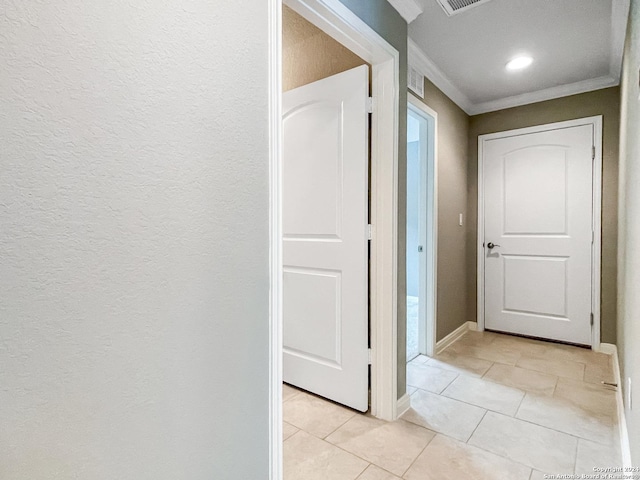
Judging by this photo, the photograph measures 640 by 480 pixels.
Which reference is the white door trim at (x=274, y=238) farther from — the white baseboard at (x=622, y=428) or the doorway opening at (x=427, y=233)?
the doorway opening at (x=427, y=233)

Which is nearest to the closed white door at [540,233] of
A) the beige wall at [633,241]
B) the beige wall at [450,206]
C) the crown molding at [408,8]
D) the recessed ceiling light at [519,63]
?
the beige wall at [450,206]

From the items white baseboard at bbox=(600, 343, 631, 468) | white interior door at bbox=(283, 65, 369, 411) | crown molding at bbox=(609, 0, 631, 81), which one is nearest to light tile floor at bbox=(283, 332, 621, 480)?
white baseboard at bbox=(600, 343, 631, 468)

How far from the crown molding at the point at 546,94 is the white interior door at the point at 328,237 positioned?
2251mm

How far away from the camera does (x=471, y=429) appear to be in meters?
1.82

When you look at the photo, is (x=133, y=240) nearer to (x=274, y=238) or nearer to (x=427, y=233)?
(x=274, y=238)

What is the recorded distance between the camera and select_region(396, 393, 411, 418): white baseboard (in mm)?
1951

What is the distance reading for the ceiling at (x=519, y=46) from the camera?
202cm

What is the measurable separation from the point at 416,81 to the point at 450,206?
1.23 m

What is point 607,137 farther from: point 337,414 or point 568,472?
point 337,414

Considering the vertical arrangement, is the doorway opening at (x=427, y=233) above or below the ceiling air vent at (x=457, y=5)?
below

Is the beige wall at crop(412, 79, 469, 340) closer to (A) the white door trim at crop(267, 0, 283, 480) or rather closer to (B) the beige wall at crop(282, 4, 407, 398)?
(B) the beige wall at crop(282, 4, 407, 398)

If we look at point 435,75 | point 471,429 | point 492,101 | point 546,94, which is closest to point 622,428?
point 471,429

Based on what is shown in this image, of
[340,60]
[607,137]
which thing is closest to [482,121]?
[607,137]

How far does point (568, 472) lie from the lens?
1490 millimetres
